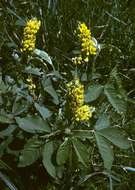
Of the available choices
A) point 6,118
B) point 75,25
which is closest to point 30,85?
point 6,118

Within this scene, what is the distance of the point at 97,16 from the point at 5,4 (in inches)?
17.4

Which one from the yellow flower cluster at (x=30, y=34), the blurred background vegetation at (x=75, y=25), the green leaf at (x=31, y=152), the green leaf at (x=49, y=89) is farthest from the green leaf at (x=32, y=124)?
the blurred background vegetation at (x=75, y=25)

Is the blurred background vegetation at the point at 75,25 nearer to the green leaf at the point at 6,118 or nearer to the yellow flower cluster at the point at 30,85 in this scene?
the yellow flower cluster at the point at 30,85

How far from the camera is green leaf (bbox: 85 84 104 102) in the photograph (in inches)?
57.5

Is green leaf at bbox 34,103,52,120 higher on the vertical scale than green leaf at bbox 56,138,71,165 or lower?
higher

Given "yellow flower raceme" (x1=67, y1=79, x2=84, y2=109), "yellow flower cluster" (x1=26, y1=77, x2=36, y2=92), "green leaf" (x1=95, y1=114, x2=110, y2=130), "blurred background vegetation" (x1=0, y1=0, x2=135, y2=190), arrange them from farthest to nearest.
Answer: "blurred background vegetation" (x1=0, y1=0, x2=135, y2=190), "yellow flower cluster" (x1=26, y1=77, x2=36, y2=92), "green leaf" (x1=95, y1=114, x2=110, y2=130), "yellow flower raceme" (x1=67, y1=79, x2=84, y2=109)

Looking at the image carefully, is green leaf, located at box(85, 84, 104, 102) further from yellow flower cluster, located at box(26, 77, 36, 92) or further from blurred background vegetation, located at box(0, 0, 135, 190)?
blurred background vegetation, located at box(0, 0, 135, 190)

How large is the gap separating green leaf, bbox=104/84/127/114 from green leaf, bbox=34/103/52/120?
204 mm

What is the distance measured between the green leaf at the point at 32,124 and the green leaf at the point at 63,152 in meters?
0.07

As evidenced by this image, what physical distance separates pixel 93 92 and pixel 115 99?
0.25 feet

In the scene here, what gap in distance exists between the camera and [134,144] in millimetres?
1740

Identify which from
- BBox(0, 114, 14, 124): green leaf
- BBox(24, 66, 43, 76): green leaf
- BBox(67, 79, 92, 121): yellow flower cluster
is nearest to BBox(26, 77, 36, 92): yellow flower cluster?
BBox(24, 66, 43, 76): green leaf

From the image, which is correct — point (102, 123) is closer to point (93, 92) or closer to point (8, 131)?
point (93, 92)

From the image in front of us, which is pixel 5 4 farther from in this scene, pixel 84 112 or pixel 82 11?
pixel 84 112
